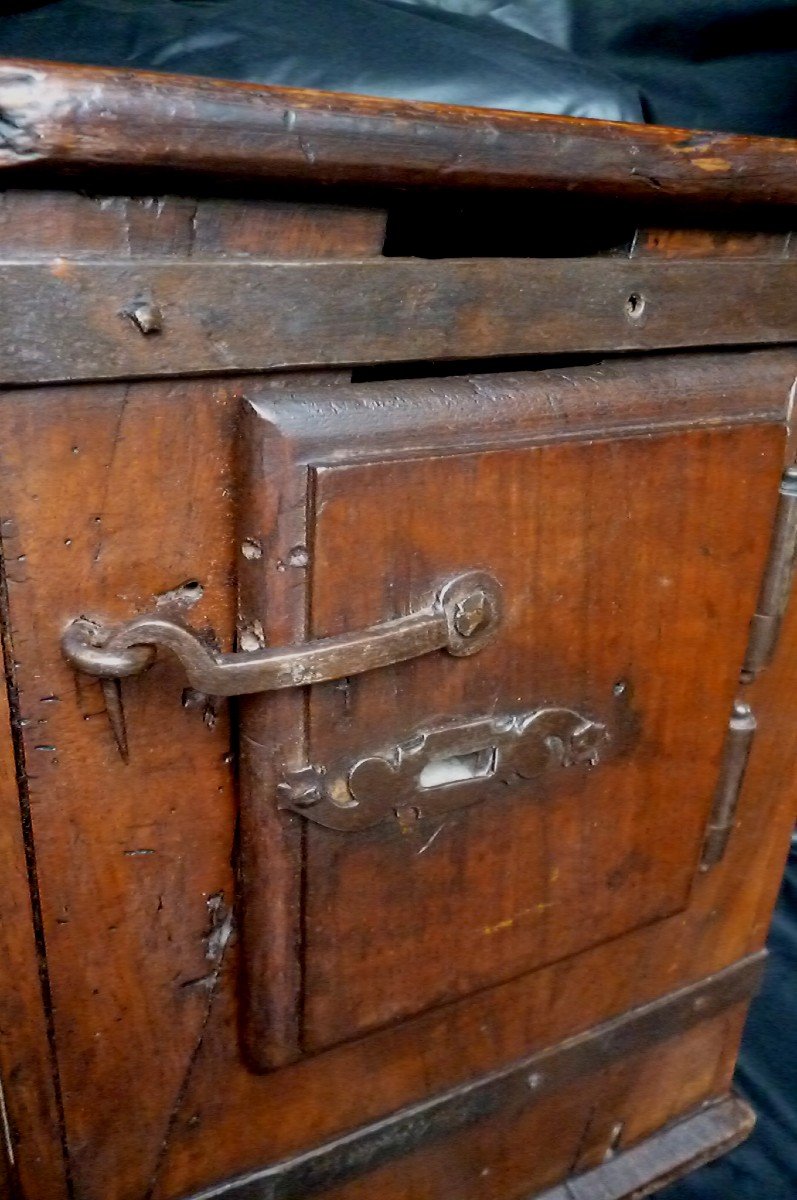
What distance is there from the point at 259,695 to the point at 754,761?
452mm

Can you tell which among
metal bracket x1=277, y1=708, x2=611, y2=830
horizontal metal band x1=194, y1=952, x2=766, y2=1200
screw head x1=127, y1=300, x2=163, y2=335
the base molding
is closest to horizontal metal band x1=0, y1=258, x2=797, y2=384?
screw head x1=127, y1=300, x2=163, y2=335

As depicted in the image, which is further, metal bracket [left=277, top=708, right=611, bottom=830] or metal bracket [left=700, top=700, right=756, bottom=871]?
metal bracket [left=700, top=700, right=756, bottom=871]

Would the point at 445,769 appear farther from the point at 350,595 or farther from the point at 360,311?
the point at 360,311

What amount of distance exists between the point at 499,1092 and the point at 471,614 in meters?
0.45

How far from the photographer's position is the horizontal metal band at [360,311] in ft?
1.53

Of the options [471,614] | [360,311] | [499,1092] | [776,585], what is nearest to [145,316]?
[360,311]

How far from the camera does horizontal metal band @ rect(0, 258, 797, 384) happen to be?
1.53 feet

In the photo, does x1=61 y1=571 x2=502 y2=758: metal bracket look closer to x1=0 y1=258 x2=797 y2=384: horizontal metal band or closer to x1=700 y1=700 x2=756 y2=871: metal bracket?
x1=0 y1=258 x2=797 y2=384: horizontal metal band

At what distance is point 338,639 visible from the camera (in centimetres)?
55

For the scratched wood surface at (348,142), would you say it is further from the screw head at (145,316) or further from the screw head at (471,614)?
A: the screw head at (471,614)

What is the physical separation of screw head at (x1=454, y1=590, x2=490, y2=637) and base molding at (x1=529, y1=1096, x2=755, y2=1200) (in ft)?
2.00

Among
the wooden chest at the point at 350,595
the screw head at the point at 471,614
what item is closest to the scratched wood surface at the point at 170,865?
the wooden chest at the point at 350,595

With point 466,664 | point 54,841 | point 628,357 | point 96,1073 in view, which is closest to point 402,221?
point 628,357

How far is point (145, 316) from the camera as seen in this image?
48 centimetres
